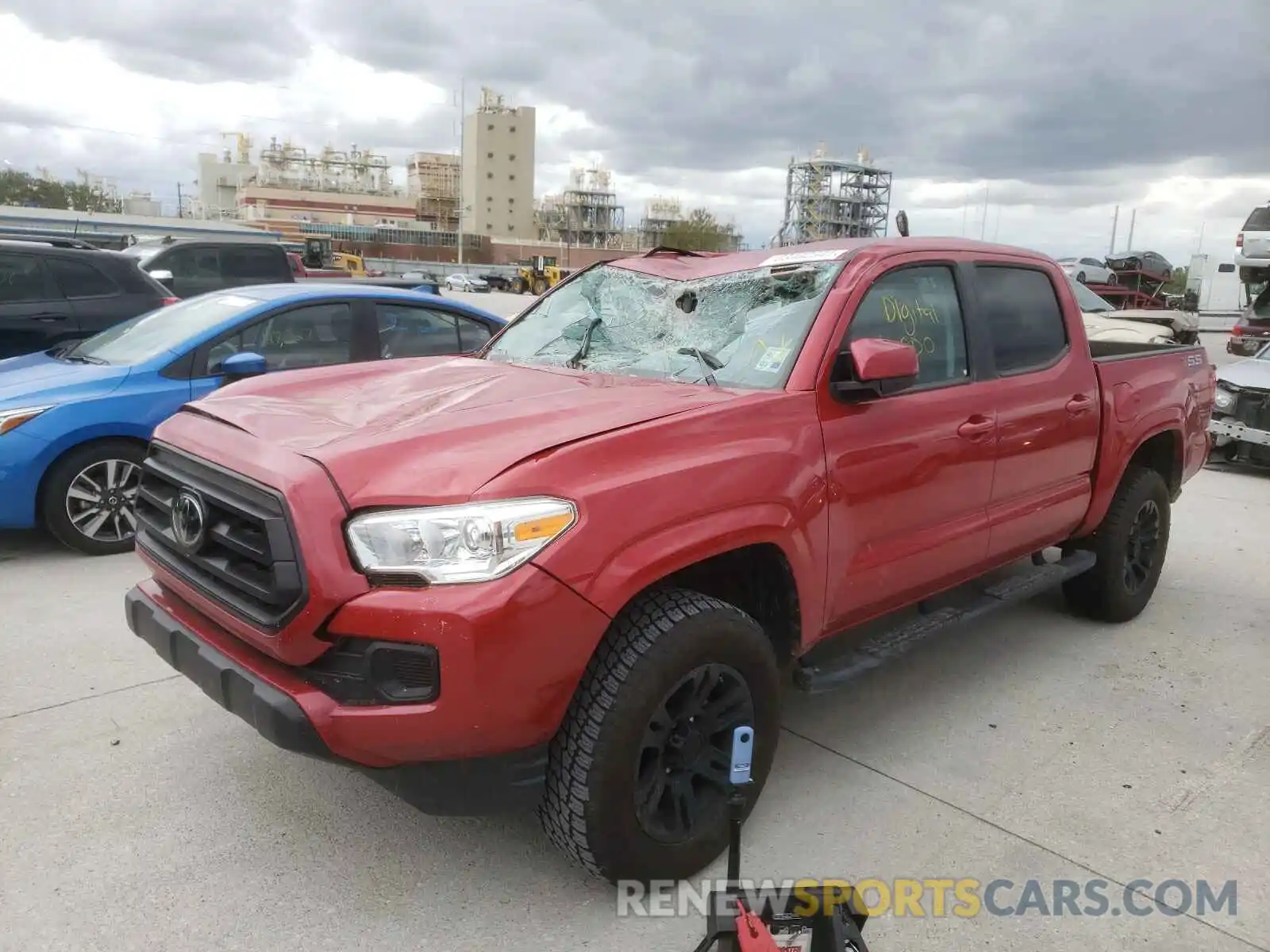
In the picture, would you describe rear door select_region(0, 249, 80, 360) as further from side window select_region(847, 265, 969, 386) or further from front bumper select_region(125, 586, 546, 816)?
side window select_region(847, 265, 969, 386)

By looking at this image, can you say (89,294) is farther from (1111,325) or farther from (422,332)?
(1111,325)

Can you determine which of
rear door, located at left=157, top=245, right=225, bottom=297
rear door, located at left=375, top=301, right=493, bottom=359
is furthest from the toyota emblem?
rear door, located at left=157, top=245, right=225, bottom=297

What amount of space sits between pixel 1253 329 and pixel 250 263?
1767 centimetres

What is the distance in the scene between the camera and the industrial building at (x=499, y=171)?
117 metres

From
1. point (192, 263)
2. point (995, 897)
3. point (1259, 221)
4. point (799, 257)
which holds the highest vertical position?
point (1259, 221)

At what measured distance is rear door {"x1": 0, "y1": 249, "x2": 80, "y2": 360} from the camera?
716cm

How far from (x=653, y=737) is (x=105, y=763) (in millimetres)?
2041

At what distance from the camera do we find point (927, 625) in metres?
3.63

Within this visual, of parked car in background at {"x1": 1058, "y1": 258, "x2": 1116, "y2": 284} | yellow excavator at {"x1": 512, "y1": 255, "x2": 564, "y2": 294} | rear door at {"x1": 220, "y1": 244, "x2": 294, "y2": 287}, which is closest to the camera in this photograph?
rear door at {"x1": 220, "y1": 244, "x2": 294, "y2": 287}

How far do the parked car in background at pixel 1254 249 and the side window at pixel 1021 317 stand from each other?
59.6ft

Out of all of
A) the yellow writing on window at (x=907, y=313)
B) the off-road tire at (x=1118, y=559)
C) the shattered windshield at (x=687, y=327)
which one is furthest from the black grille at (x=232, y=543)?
the off-road tire at (x=1118, y=559)

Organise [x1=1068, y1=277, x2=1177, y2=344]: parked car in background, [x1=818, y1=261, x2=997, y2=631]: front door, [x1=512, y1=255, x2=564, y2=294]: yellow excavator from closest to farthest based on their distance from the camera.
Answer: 1. [x1=818, y1=261, x2=997, y2=631]: front door
2. [x1=1068, y1=277, x2=1177, y2=344]: parked car in background
3. [x1=512, y1=255, x2=564, y2=294]: yellow excavator

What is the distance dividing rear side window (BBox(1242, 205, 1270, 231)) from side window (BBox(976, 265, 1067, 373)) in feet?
62.0

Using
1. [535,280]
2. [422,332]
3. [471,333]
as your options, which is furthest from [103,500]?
[535,280]
